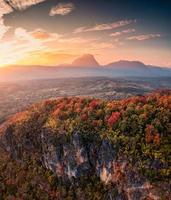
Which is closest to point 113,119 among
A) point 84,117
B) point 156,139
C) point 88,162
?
point 84,117

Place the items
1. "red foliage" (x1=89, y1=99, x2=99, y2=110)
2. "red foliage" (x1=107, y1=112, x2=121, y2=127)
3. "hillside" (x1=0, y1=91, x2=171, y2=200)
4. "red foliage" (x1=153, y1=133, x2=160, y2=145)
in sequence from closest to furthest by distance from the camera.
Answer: "hillside" (x1=0, y1=91, x2=171, y2=200) < "red foliage" (x1=153, y1=133, x2=160, y2=145) < "red foliage" (x1=107, y1=112, x2=121, y2=127) < "red foliage" (x1=89, y1=99, x2=99, y2=110)

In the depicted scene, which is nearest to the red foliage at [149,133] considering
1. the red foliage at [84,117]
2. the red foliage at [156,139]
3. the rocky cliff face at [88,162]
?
the red foliage at [156,139]

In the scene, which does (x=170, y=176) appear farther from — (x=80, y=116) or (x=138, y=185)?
(x=80, y=116)

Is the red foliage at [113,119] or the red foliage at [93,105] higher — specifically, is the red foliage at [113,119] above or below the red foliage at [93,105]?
below

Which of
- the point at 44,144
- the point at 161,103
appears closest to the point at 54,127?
the point at 44,144

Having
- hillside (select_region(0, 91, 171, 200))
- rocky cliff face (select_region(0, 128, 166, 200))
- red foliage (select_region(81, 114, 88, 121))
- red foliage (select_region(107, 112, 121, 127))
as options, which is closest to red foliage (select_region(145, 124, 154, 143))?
hillside (select_region(0, 91, 171, 200))

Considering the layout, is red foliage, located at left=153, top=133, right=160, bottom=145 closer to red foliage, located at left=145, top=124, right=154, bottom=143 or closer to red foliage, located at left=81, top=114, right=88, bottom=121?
red foliage, located at left=145, top=124, right=154, bottom=143

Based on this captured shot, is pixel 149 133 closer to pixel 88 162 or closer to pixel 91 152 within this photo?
pixel 91 152

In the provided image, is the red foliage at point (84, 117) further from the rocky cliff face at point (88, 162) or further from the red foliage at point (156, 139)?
the red foliage at point (156, 139)
